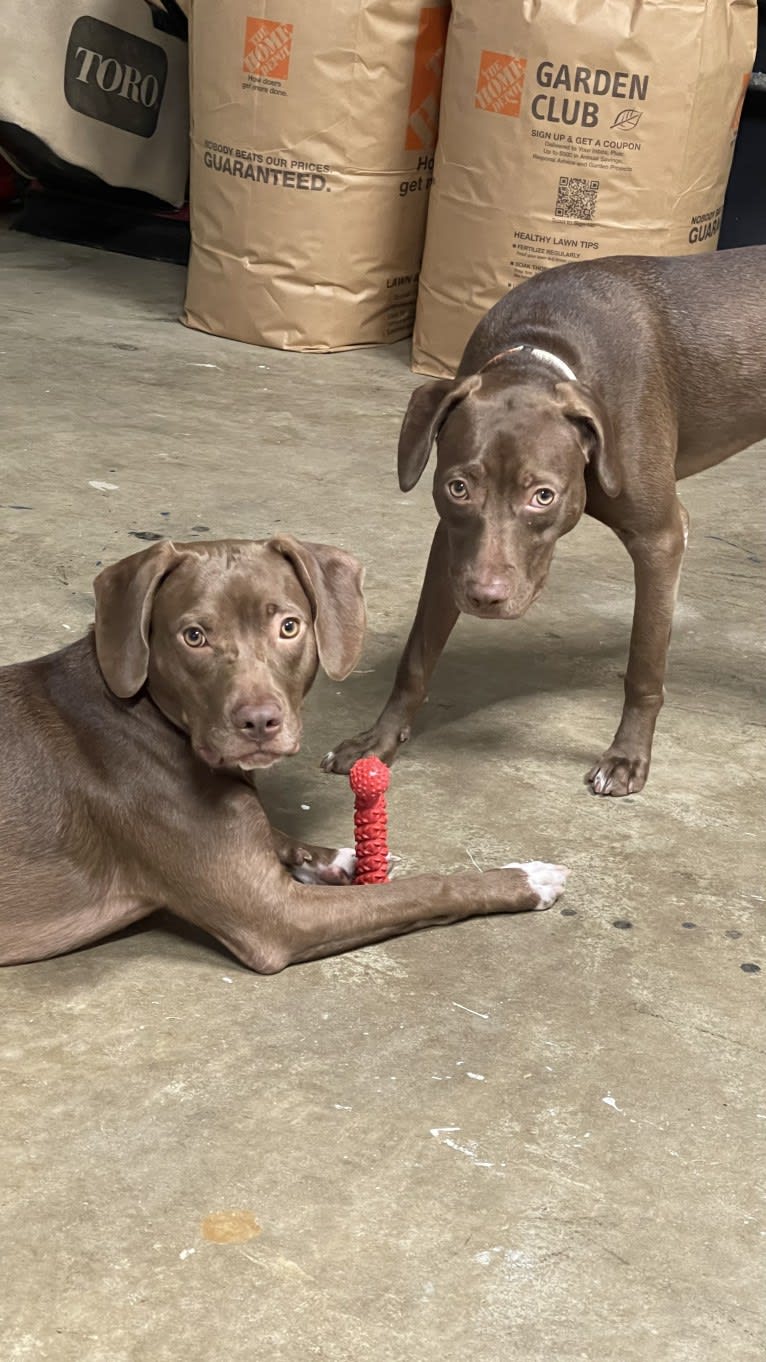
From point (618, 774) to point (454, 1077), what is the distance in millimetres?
1196

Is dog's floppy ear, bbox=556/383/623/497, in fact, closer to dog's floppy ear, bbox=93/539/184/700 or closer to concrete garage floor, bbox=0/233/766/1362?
concrete garage floor, bbox=0/233/766/1362

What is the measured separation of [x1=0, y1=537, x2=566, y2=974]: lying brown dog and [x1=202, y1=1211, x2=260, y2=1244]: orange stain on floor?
636 mm

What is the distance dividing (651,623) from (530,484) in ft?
2.01

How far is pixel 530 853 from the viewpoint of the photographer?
11.3ft

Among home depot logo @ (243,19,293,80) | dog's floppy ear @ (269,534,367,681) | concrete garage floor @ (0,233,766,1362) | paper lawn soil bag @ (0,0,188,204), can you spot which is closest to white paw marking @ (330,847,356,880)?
concrete garage floor @ (0,233,766,1362)

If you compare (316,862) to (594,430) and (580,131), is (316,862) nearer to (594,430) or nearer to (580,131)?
(594,430)

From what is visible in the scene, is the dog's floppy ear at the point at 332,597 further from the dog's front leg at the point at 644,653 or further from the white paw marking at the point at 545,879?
the dog's front leg at the point at 644,653

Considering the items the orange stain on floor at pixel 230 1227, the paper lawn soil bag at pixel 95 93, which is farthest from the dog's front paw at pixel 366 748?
the paper lawn soil bag at pixel 95 93

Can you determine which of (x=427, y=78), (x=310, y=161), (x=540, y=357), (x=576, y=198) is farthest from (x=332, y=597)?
(x=427, y=78)

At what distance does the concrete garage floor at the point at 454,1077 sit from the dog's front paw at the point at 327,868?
0.16m

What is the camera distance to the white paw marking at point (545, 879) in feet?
10.5

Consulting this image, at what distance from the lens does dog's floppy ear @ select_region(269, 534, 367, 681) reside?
296 cm

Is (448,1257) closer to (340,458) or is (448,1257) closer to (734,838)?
(734,838)

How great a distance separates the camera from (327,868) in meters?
3.31
